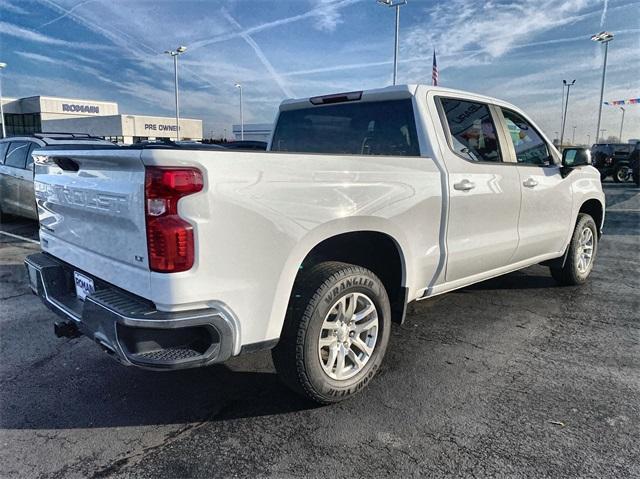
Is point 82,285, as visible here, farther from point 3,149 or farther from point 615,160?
point 615,160

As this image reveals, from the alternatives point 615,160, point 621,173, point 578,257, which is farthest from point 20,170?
point 621,173

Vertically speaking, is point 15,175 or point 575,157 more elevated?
point 575,157

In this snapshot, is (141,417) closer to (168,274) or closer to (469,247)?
(168,274)

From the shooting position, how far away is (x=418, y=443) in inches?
99.7

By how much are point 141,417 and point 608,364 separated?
10.6 ft

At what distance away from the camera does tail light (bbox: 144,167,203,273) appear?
7.03 ft

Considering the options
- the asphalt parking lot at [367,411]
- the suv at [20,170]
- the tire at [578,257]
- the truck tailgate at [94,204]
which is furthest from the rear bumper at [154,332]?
the suv at [20,170]

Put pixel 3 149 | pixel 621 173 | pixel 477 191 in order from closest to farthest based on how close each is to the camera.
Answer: pixel 477 191 < pixel 3 149 < pixel 621 173

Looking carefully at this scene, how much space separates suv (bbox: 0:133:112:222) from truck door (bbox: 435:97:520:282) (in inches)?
256

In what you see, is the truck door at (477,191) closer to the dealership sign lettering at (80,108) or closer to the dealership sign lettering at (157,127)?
the dealership sign lettering at (157,127)

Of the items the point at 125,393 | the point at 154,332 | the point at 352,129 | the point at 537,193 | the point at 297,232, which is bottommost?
the point at 125,393

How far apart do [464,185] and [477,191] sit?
8.0 inches

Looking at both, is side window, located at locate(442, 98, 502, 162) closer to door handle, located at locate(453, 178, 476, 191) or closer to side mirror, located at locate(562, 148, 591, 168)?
door handle, located at locate(453, 178, 476, 191)

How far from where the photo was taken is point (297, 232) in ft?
8.30
